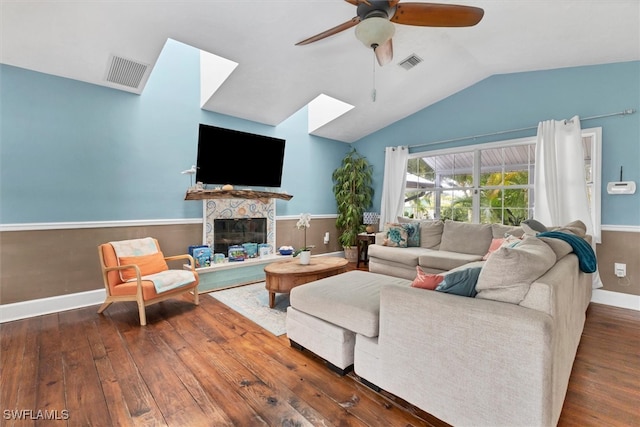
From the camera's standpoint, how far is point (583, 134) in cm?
358

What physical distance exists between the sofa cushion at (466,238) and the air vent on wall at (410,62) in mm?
2265

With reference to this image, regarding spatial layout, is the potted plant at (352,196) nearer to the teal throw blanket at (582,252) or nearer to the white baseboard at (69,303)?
the white baseboard at (69,303)

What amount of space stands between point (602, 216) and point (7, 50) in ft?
21.5

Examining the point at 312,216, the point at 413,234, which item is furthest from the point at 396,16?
the point at 312,216

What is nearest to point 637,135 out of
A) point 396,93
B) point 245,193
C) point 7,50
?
point 396,93

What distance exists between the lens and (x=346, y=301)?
192 centimetres

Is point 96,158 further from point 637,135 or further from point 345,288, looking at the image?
point 637,135

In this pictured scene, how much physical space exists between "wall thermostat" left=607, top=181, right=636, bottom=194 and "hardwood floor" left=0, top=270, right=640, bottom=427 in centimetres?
150

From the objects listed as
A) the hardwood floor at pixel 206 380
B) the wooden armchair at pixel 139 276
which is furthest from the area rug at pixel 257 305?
the wooden armchair at pixel 139 276

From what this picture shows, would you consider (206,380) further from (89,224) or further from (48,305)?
(89,224)

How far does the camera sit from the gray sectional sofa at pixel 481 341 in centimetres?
121

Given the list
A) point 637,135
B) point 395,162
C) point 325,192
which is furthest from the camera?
point 325,192

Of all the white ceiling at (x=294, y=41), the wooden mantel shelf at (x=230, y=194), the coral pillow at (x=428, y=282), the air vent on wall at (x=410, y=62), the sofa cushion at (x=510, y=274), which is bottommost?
the coral pillow at (x=428, y=282)

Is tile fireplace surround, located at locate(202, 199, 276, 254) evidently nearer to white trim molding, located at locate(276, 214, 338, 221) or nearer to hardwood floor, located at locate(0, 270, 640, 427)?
white trim molding, located at locate(276, 214, 338, 221)
